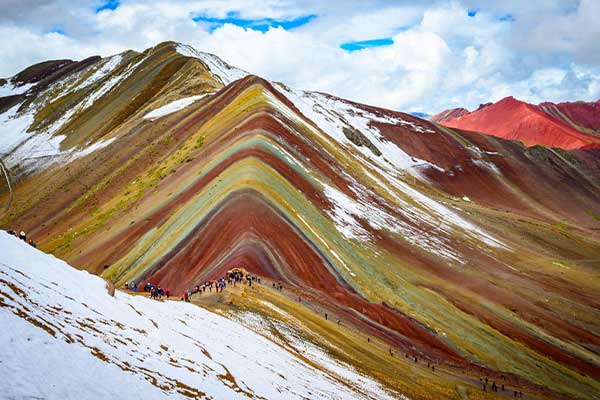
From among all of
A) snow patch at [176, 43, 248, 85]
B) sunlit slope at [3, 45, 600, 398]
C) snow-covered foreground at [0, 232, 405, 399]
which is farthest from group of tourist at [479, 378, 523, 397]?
snow patch at [176, 43, 248, 85]

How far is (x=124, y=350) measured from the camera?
580 inches

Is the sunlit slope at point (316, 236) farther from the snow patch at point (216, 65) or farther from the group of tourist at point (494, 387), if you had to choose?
the snow patch at point (216, 65)

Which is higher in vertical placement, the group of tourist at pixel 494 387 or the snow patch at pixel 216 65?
the snow patch at pixel 216 65

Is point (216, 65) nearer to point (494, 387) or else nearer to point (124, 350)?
point (494, 387)

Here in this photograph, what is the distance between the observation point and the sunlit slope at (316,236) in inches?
1603

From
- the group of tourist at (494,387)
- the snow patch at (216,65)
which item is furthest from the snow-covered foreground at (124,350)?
the snow patch at (216,65)

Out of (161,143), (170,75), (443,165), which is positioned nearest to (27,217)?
(161,143)

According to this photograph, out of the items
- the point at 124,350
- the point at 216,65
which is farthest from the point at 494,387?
the point at 216,65

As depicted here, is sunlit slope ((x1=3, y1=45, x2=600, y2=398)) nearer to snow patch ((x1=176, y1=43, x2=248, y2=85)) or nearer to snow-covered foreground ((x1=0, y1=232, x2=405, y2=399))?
snow-covered foreground ((x1=0, y1=232, x2=405, y2=399))

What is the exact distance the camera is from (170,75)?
5172 inches

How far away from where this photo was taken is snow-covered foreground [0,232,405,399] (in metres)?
11.4

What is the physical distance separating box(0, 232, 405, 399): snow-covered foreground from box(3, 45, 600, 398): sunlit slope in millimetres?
12424

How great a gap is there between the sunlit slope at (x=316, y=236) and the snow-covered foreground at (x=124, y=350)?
1242 cm

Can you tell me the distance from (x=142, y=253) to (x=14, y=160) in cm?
10107
